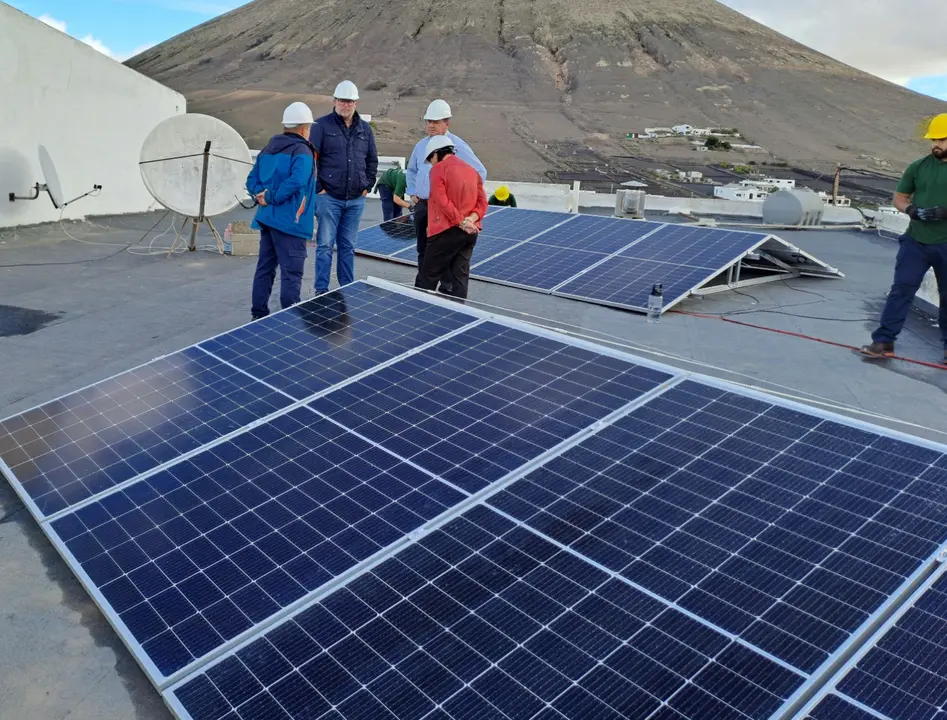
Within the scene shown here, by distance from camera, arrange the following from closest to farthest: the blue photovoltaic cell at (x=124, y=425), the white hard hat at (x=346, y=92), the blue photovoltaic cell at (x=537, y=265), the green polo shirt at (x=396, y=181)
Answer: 1. the blue photovoltaic cell at (x=124, y=425)
2. the white hard hat at (x=346, y=92)
3. the blue photovoltaic cell at (x=537, y=265)
4. the green polo shirt at (x=396, y=181)

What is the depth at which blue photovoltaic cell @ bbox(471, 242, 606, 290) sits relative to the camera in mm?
10953

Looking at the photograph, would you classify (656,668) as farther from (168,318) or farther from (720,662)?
(168,318)

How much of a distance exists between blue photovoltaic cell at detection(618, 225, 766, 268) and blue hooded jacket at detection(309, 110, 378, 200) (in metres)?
4.12

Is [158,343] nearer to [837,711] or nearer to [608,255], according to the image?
[608,255]

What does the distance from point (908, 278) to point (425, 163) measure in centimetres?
579

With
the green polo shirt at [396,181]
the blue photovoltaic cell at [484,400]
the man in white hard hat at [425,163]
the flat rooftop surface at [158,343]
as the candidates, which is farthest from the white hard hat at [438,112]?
the green polo shirt at [396,181]

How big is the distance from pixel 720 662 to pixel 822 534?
2.89 ft

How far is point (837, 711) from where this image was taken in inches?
102

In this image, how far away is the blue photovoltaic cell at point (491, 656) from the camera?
273cm

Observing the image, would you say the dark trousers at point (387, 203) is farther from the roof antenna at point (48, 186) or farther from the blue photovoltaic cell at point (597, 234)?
the roof antenna at point (48, 186)

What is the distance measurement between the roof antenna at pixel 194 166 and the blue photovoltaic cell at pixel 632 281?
20.6 ft

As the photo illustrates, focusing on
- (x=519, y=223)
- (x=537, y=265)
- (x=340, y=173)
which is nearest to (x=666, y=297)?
(x=537, y=265)

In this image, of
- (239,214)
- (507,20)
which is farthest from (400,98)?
(239,214)

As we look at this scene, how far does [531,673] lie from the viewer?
287cm
